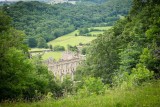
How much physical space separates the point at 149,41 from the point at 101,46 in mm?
12617

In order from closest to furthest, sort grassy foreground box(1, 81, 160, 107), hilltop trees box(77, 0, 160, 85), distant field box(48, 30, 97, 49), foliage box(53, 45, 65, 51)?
grassy foreground box(1, 81, 160, 107) → hilltop trees box(77, 0, 160, 85) → foliage box(53, 45, 65, 51) → distant field box(48, 30, 97, 49)

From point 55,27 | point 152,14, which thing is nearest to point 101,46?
point 152,14

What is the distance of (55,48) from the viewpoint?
14562cm

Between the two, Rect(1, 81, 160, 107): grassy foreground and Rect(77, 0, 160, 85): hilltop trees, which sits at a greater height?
Rect(1, 81, 160, 107): grassy foreground

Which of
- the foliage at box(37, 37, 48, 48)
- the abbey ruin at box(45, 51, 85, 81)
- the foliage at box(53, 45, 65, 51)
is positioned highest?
the foliage at box(37, 37, 48, 48)

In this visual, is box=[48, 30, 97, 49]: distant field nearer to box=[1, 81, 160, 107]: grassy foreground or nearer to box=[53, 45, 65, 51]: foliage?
box=[53, 45, 65, 51]: foliage

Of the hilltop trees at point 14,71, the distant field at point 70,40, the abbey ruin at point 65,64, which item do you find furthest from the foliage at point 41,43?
the hilltop trees at point 14,71

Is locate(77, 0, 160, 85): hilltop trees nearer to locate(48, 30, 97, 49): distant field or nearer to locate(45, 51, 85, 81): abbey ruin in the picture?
locate(45, 51, 85, 81): abbey ruin

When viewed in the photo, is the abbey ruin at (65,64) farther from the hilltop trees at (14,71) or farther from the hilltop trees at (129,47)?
the hilltop trees at (14,71)

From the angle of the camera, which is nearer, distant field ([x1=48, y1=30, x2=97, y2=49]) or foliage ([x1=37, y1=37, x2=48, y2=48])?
foliage ([x1=37, y1=37, x2=48, y2=48])

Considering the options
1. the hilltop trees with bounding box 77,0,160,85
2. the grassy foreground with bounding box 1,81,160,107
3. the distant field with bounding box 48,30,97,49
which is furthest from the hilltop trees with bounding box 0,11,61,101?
the distant field with bounding box 48,30,97,49

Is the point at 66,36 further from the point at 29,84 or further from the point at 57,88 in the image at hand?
the point at 29,84

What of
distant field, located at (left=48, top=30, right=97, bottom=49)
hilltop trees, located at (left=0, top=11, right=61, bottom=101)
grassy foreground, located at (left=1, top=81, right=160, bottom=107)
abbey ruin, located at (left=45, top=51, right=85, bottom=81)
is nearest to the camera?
grassy foreground, located at (left=1, top=81, right=160, bottom=107)

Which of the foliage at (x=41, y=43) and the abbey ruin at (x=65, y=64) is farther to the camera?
the foliage at (x=41, y=43)
